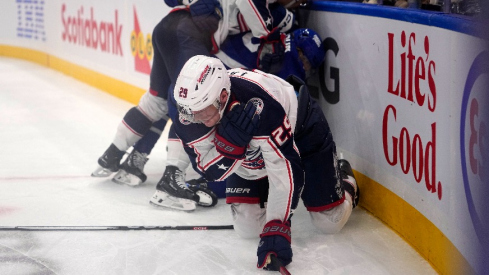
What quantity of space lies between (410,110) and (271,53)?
1088 millimetres

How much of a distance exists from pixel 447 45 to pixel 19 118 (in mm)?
4344

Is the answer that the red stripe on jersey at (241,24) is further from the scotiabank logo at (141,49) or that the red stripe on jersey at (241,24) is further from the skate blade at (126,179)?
the scotiabank logo at (141,49)

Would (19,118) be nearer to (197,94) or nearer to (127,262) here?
(127,262)

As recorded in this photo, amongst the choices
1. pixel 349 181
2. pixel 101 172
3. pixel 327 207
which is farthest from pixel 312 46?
pixel 101 172

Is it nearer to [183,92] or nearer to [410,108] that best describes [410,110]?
[410,108]

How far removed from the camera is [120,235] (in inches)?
118

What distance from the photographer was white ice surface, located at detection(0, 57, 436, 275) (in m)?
2.62

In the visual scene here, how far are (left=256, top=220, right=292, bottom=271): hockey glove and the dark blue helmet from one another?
1.31 meters

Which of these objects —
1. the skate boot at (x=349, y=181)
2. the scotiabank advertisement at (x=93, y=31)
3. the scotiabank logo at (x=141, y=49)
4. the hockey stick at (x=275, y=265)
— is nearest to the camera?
the hockey stick at (x=275, y=265)

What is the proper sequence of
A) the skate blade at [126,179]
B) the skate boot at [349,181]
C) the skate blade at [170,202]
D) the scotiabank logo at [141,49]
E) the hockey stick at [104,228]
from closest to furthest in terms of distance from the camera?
1. the hockey stick at [104,228]
2. the skate boot at [349,181]
3. the skate blade at [170,202]
4. the skate blade at [126,179]
5. the scotiabank logo at [141,49]

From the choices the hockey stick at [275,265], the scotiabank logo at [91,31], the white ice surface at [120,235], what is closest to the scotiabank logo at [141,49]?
the scotiabank logo at [91,31]

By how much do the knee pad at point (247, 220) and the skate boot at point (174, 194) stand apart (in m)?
0.50

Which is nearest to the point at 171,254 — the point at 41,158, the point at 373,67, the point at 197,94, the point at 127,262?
the point at 127,262

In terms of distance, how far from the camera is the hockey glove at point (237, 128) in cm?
236
